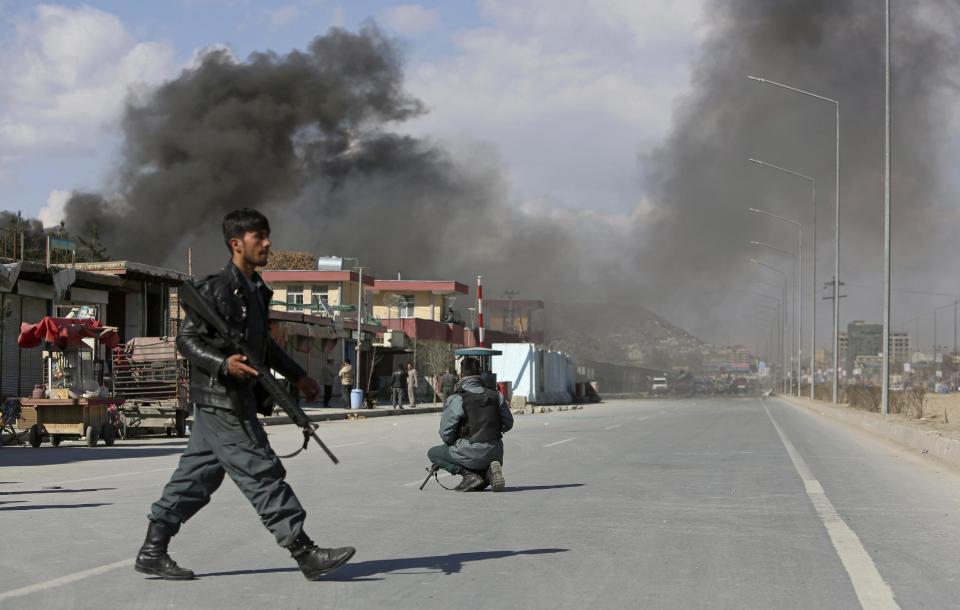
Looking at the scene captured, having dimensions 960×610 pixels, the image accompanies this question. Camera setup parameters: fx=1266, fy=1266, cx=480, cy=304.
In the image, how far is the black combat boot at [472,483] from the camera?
12.2 meters

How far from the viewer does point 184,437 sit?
25141mm

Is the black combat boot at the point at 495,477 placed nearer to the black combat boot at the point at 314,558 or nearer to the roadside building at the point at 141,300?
the black combat boot at the point at 314,558

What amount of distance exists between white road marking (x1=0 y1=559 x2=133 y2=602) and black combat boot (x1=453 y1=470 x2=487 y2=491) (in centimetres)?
505

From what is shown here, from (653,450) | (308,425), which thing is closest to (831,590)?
(308,425)

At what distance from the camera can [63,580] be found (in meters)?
6.84

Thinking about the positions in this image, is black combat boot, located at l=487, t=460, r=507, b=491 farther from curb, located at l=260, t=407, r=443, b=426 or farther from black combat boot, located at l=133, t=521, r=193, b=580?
curb, located at l=260, t=407, r=443, b=426

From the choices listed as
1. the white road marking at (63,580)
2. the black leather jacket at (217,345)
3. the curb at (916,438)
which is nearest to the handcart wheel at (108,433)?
the curb at (916,438)

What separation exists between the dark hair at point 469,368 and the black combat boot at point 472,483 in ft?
3.16

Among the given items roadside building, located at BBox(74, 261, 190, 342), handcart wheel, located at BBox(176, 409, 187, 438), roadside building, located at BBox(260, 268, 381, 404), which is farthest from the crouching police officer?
roadside building, located at BBox(74, 261, 190, 342)

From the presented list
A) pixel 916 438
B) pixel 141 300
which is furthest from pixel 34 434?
pixel 141 300

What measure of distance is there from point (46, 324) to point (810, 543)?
16.0m

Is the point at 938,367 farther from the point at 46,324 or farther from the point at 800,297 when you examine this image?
the point at 46,324

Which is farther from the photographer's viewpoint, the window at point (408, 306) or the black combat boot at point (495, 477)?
the window at point (408, 306)

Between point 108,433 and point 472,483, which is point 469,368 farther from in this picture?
point 108,433
